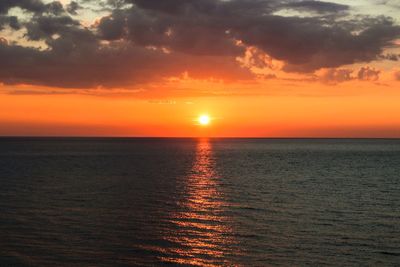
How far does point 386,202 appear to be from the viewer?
4822 cm

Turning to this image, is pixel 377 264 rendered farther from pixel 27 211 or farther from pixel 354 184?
pixel 354 184

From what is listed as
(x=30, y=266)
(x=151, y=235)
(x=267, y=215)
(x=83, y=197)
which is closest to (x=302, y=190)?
(x=267, y=215)

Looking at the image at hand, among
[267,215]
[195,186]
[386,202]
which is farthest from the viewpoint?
[195,186]

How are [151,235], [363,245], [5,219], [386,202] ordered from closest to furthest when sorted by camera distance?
[363,245] → [151,235] → [5,219] → [386,202]

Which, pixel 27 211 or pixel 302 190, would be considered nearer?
pixel 27 211

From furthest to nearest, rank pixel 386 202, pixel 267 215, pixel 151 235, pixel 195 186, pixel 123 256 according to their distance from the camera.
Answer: pixel 195 186, pixel 386 202, pixel 267 215, pixel 151 235, pixel 123 256

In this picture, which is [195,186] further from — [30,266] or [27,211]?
[30,266]

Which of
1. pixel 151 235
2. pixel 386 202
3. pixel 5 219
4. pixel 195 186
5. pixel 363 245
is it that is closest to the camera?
pixel 363 245

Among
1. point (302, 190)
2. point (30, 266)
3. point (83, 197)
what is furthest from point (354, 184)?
point (30, 266)

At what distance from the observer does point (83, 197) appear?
5016 centimetres

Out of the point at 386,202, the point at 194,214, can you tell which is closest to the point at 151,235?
the point at 194,214

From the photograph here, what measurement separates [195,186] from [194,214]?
23.5 metres

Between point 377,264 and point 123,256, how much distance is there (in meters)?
14.1

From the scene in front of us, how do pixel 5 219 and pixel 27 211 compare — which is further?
pixel 27 211
